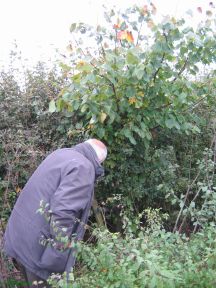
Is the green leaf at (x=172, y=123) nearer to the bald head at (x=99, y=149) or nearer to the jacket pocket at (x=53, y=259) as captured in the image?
the bald head at (x=99, y=149)

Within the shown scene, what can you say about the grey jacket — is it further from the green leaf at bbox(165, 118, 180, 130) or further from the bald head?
the green leaf at bbox(165, 118, 180, 130)

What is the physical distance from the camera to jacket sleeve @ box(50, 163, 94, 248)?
272 centimetres

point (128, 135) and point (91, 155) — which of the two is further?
point (128, 135)

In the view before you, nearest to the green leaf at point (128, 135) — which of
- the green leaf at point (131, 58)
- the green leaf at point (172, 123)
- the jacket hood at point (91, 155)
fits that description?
the green leaf at point (172, 123)

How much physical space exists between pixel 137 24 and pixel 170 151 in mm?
1485

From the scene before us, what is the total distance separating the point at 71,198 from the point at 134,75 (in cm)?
135

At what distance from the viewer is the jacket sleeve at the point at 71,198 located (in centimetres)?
272

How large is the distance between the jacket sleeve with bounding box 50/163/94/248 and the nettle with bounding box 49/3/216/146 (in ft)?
3.25

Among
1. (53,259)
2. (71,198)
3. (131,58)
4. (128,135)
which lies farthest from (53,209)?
(131,58)

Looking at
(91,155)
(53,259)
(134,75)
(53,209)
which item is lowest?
(53,259)

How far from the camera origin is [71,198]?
276 cm

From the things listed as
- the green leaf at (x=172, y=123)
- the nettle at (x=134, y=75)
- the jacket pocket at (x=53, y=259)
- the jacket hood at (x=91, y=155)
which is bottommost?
the jacket pocket at (x=53, y=259)

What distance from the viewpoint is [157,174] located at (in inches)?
179

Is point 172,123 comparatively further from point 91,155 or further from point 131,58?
point 91,155
